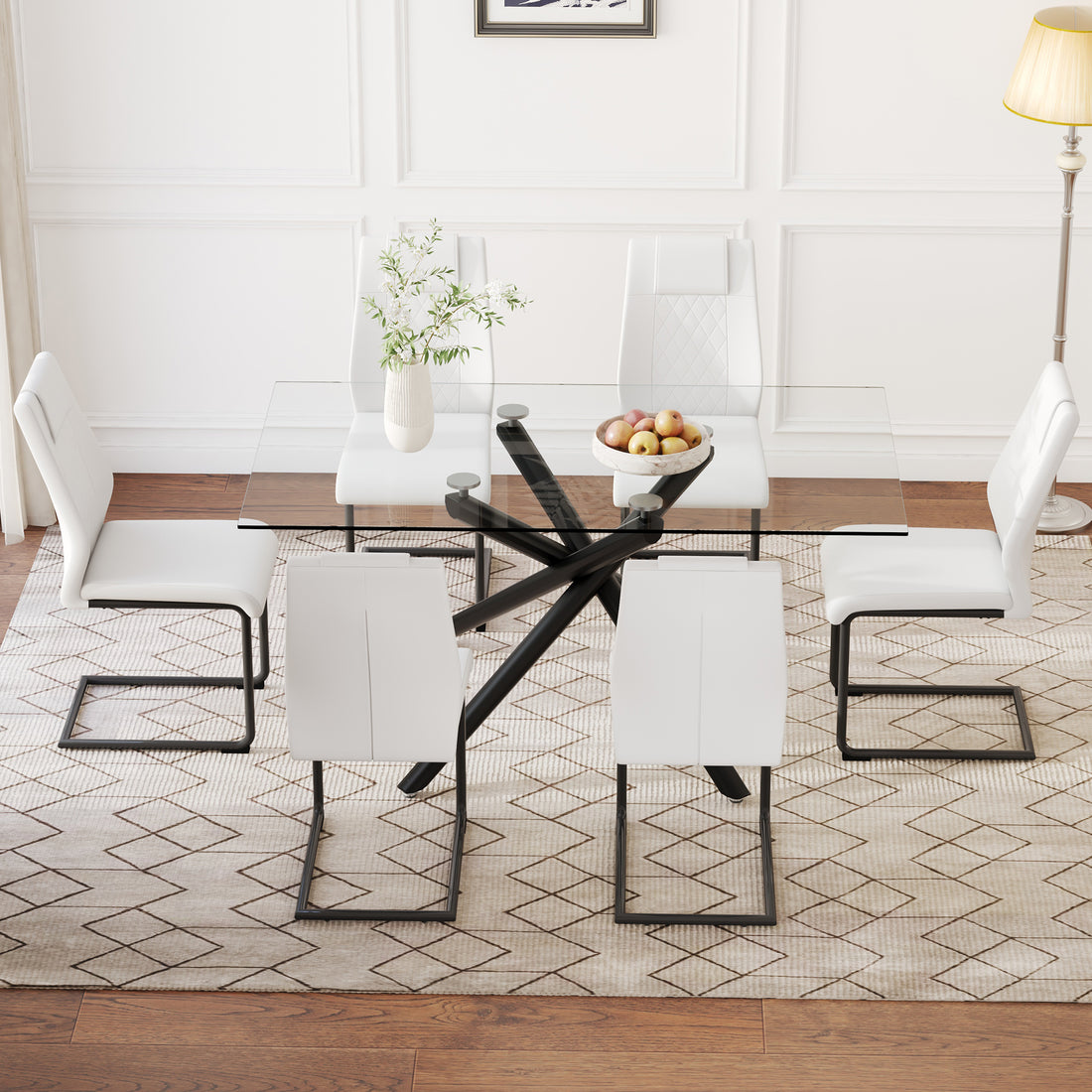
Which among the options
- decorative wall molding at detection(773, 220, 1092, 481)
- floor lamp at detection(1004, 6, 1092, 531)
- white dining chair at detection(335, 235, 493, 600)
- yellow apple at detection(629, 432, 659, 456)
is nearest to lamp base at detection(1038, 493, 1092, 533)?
decorative wall molding at detection(773, 220, 1092, 481)

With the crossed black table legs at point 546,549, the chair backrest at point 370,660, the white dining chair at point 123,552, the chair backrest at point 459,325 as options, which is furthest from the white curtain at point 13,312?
the chair backrest at point 370,660

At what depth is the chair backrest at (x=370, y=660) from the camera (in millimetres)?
2705

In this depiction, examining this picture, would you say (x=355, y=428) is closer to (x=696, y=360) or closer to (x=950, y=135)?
(x=696, y=360)

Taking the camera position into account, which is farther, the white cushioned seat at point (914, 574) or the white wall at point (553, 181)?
the white wall at point (553, 181)

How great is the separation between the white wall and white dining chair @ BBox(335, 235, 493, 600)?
0.71 meters

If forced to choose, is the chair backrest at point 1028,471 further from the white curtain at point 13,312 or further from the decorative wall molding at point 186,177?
the white curtain at point 13,312

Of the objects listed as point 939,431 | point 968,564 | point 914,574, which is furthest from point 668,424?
point 939,431

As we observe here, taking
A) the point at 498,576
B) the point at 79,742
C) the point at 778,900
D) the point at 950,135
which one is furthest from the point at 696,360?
the point at 79,742

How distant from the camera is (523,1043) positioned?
2.61 m

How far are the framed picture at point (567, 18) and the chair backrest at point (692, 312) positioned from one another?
0.89 metres

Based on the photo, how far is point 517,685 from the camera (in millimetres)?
3785

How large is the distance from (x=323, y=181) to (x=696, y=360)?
1.49m

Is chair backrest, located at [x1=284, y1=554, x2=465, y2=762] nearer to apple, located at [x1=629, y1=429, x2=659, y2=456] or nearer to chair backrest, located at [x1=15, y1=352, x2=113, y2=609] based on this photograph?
apple, located at [x1=629, y1=429, x2=659, y2=456]

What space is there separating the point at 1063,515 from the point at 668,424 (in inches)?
81.3
